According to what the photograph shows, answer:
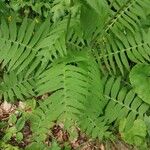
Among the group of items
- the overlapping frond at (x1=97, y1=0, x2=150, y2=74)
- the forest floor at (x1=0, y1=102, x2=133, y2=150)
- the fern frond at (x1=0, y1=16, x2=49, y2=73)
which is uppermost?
the fern frond at (x1=0, y1=16, x2=49, y2=73)

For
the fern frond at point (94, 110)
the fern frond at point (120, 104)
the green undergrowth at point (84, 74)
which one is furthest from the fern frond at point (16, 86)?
the fern frond at point (120, 104)

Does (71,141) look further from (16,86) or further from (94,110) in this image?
(16,86)

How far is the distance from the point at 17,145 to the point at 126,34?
157 centimetres

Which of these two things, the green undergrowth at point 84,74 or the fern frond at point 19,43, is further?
the fern frond at point 19,43

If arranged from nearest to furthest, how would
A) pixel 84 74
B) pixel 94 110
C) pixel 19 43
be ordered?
pixel 84 74 → pixel 94 110 → pixel 19 43

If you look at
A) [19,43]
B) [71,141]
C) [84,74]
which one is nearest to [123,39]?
[84,74]

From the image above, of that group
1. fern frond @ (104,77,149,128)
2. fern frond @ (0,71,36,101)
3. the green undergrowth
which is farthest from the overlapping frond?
fern frond @ (0,71,36,101)

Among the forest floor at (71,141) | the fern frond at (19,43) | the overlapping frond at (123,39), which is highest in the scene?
the fern frond at (19,43)

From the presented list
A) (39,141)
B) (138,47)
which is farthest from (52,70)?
(138,47)

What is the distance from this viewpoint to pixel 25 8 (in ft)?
14.3

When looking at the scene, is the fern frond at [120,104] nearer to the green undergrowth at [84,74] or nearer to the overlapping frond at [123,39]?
the green undergrowth at [84,74]

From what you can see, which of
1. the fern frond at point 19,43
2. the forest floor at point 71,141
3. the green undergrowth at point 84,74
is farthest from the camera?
the forest floor at point 71,141

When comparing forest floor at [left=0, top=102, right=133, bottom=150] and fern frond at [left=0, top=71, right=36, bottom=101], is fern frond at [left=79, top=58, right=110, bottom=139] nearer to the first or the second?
forest floor at [left=0, top=102, right=133, bottom=150]

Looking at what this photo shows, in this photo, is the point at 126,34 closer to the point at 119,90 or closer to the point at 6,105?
the point at 119,90
